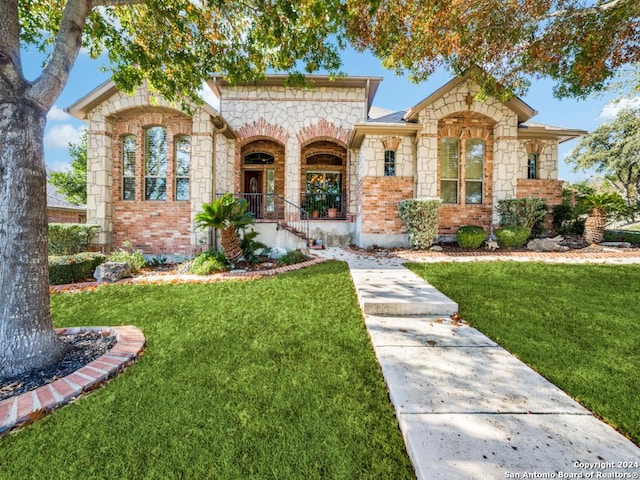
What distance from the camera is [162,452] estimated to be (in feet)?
5.14

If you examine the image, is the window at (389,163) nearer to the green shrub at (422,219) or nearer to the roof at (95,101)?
the green shrub at (422,219)

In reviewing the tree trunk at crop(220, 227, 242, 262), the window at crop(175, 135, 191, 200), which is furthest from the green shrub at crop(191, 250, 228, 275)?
the window at crop(175, 135, 191, 200)

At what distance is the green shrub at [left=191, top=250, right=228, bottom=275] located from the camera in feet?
21.1

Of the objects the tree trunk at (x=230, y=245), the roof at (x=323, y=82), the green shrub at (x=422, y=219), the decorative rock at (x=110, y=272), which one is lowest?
the decorative rock at (x=110, y=272)

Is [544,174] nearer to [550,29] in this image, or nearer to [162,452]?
[550,29]

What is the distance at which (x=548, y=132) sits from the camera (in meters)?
8.80

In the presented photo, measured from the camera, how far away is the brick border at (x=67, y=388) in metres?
1.81

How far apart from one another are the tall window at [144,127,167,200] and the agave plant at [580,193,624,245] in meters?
13.3

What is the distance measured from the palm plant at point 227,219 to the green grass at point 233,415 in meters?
3.66

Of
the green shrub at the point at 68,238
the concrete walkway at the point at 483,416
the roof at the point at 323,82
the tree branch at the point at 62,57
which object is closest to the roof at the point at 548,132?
the roof at the point at 323,82

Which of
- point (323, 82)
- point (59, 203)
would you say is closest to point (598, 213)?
point (323, 82)

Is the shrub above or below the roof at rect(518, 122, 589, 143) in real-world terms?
below

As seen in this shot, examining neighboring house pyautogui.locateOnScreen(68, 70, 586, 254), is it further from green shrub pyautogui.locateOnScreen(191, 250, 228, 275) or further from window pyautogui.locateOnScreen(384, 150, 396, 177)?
green shrub pyautogui.locateOnScreen(191, 250, 228, 275)

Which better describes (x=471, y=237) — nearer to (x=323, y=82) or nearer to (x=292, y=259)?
(x=292, y=259)
